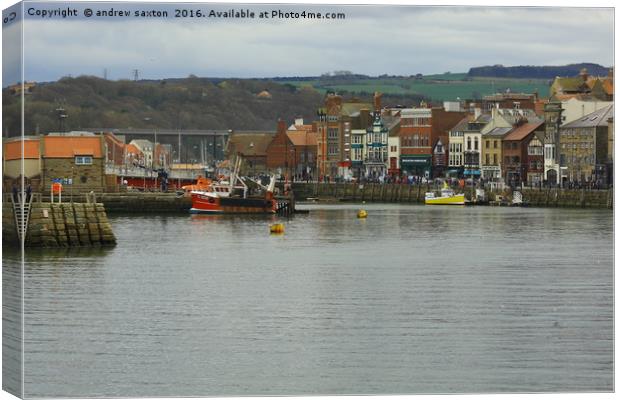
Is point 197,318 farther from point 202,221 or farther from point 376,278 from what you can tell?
point 202,221

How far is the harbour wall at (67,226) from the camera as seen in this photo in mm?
39000

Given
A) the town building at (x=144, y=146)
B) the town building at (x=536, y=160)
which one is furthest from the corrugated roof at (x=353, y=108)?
the town building at (x=536, y=160)

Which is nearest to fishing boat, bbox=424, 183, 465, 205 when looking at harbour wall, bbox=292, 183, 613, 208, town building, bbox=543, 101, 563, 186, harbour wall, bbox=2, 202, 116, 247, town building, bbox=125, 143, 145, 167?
harbour wall, bbox=292, 183, 613, 208

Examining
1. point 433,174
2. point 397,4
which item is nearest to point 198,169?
point 433,174

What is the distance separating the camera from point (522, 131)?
324 ft

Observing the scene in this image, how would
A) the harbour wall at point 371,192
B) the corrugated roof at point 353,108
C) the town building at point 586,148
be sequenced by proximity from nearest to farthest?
the town building at point 586,148, the harbour wall at point 371,192, the corrugated roof at point 353,108

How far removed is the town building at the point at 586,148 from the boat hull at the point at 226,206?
1486 centimetres

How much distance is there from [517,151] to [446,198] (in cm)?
646

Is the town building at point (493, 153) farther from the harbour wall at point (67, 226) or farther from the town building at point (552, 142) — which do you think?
the harbour wall at point (67, 226)

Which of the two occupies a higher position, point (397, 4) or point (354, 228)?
point (397, 4)

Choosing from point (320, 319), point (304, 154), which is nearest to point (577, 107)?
point (320, 319)

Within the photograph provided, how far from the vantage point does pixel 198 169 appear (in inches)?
5487

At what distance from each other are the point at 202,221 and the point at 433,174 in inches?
2026

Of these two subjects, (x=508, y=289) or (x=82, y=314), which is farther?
(x=508, y=289)
